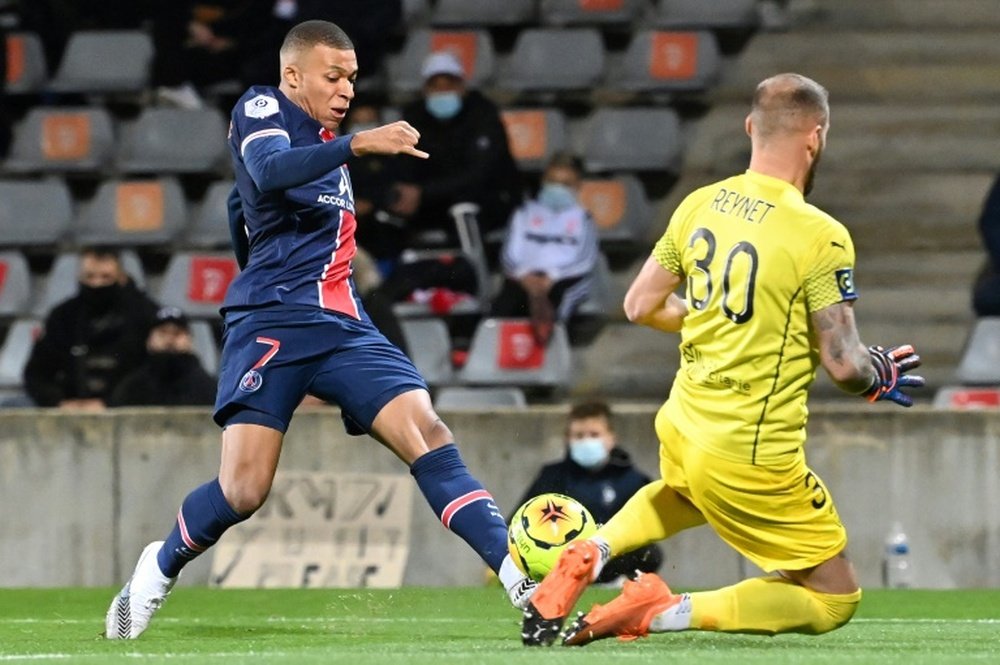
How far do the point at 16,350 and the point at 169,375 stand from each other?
194 cm

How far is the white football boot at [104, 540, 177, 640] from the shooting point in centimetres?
743

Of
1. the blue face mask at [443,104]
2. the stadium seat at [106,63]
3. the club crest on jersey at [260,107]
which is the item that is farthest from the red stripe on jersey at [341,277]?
the stadium seat at [106,63]

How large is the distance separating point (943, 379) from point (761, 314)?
780 cm

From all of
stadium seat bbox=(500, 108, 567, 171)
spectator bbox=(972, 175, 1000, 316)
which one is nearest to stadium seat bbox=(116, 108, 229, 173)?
stadium seat bbox=(500, 108, 567, 171)

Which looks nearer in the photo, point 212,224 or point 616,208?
point 616,208

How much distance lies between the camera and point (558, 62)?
1564 centimetres

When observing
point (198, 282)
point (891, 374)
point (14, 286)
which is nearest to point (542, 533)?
point (891, 374)

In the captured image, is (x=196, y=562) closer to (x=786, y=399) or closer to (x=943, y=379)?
(x=943, y=379)

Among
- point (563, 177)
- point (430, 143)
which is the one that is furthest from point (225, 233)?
point (563, 177)

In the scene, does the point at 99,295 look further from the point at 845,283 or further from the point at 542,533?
the point at 845,283

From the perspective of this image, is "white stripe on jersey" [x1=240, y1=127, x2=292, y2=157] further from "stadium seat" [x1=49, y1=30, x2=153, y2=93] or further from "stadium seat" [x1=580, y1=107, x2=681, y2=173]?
"stadium seat" [x1=49, y1=30, x2=153, y2=93]

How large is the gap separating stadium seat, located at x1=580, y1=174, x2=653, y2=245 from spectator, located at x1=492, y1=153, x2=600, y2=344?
845 mm

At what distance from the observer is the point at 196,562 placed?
1198 centimetres

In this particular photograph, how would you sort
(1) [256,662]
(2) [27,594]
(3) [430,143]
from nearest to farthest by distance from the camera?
1. (1) [256,662]
2. (2) [27,594]
3. (3) [430,143]
